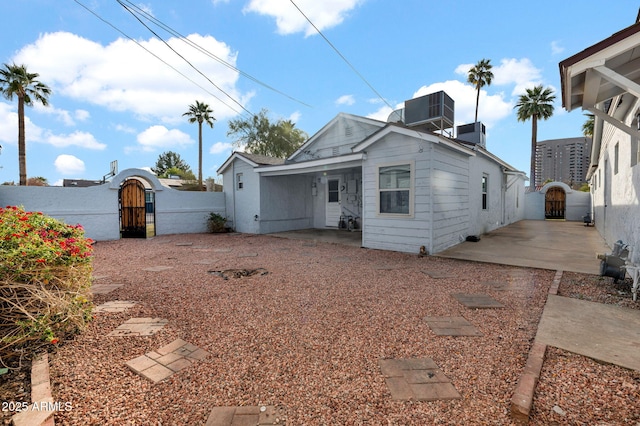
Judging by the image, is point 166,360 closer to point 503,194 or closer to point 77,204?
point 77,204

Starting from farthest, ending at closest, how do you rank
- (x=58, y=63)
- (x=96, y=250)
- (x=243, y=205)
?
1. (x=243, y=205)
2. (x=96, y=250)
3. (x=58, y=63)

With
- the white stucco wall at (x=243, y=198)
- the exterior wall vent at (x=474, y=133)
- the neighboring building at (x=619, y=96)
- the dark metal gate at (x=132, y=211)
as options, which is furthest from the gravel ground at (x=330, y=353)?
the exterior wall vent at (x=474, y=133)

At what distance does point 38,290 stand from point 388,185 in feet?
22.4

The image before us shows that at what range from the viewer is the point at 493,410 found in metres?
1.82

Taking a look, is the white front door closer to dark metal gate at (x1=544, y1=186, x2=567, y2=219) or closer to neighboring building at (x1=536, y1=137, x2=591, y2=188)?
dark metal gate at (x1=544, y1=186, x2=567, y2=219)

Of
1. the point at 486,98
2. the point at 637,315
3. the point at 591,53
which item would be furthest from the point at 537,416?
the point at 486,98

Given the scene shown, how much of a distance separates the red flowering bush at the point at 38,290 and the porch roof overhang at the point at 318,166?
21.7ft

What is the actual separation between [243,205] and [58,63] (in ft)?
23.3

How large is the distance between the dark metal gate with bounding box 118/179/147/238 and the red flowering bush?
27.3ft

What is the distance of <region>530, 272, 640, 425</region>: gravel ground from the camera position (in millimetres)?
1749

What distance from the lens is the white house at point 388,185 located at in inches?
277

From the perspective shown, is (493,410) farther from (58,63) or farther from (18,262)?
(58,63)

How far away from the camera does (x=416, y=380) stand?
214cm

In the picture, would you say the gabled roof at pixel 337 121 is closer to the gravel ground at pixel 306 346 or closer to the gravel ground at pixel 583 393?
the gravel ground at pixel 306 346
